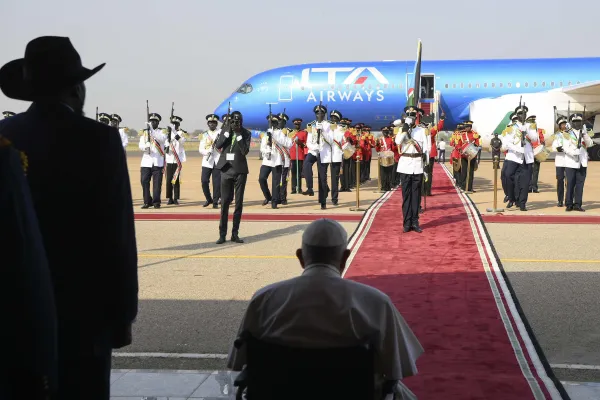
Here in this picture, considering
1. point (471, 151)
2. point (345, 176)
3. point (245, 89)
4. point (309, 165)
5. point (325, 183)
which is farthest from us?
point (245, 89)

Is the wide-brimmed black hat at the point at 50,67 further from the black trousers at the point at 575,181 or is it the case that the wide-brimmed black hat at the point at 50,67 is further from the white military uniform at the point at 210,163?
the black trousers at the point at 575,181

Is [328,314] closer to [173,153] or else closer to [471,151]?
[173,153]

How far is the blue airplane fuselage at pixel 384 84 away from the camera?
31578mm

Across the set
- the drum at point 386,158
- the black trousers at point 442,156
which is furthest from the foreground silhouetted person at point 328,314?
the black trousers at point 442,156

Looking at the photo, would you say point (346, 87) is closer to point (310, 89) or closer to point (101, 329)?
point (310, 89)

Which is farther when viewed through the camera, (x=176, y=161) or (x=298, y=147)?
(x=298, y=147)

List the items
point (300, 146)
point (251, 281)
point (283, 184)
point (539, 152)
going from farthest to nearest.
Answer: point (300, 146) < point (283, 184) < point (539, 152) < point (251, 281)

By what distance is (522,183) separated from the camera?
14.7 meters

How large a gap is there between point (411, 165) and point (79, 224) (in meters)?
9.10

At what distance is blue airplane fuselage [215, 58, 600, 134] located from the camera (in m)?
31.6

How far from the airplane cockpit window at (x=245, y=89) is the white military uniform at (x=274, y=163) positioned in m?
16.3

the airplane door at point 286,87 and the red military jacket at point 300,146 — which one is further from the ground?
the airplane door at point 286,87

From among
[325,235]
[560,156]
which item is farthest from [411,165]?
[325,235]

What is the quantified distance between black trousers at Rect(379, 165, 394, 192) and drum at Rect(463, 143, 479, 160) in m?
1.87
